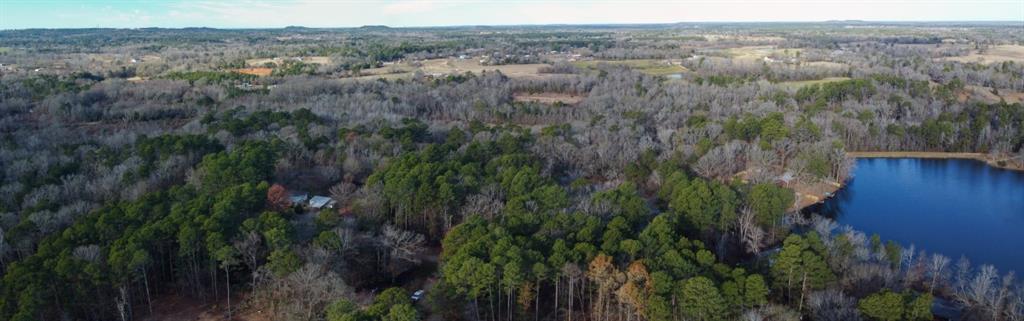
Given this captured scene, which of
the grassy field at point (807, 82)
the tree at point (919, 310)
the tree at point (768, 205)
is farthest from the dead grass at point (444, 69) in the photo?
the tree at point (919, 310)

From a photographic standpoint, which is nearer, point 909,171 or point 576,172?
point 576,172

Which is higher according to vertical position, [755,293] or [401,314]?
[401,314]

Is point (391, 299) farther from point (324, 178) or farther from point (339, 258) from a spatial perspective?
point (324, 178)

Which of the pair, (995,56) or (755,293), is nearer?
(755,293)

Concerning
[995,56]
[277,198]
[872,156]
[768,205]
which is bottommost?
[872,156]

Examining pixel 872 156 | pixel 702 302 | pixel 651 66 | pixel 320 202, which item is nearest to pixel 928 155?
pixel 872 156

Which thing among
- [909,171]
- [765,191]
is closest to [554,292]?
[765,191]

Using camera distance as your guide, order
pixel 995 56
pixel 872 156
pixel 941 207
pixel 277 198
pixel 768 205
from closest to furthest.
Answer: pixel 768 205
pixel 277 198
pixel 941 207
pixel 872 156
pixel 995 56

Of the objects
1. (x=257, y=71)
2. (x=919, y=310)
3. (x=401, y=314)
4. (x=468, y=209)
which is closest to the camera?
(x=401, y=314)

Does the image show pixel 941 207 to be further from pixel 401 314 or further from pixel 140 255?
pixel 140 255
